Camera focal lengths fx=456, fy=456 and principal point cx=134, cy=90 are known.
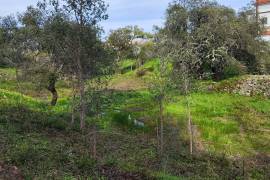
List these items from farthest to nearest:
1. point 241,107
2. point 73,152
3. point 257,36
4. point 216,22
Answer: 1. point 257,36
2. point 216,22
3. point 241,107
4. point 73,152

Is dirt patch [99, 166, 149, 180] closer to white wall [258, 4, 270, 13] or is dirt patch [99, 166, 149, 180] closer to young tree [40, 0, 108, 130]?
young tree [40, 0, 108, 130]

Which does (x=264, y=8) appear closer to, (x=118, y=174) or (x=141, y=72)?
(x=141, y=72)

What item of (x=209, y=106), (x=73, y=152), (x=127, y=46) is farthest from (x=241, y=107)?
(x=127, y=46)

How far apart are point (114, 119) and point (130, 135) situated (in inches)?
105

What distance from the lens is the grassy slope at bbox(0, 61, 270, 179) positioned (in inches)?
582

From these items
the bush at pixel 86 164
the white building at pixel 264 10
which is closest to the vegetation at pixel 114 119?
the bush at pixel 86 164

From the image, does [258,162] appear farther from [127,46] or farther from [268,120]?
[127,46]

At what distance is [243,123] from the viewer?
92.6ft

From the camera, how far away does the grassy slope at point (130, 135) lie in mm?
14772

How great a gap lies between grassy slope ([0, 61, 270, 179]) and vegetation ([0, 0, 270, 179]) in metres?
0.05

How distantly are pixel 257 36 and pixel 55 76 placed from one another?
2211 centimetres

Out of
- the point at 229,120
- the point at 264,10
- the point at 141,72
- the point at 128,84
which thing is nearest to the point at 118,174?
the point at 229,120

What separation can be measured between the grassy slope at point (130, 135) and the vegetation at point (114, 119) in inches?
2.1

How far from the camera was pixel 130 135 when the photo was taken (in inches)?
1005
